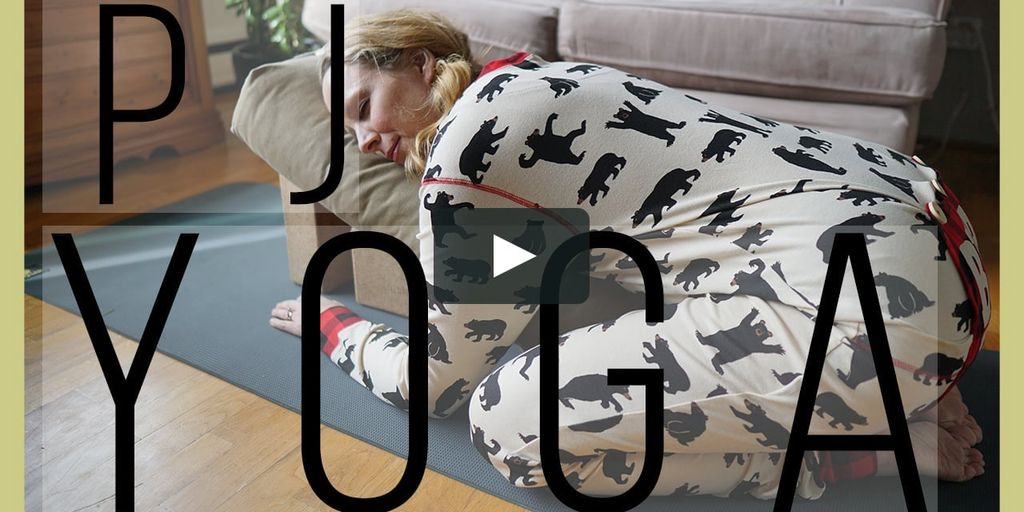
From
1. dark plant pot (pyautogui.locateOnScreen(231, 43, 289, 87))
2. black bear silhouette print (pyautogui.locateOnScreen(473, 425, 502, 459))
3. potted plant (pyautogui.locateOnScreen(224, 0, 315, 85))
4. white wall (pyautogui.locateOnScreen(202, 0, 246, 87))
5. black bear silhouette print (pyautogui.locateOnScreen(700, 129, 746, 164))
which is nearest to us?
black bear silhouette print (pyautogui.locateOnScreen(700, 129, 746, 164))

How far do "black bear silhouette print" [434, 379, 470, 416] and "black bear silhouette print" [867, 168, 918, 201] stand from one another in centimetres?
62

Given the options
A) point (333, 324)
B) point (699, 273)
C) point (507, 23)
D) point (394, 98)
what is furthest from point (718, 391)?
point (507, 23)

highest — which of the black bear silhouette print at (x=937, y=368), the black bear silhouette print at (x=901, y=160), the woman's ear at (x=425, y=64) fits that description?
the woman's ear at (x=425, y=64)

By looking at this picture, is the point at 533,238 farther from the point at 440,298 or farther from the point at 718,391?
the point at 718,391

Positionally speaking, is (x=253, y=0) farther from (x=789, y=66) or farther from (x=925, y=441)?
(x=925, y=441)

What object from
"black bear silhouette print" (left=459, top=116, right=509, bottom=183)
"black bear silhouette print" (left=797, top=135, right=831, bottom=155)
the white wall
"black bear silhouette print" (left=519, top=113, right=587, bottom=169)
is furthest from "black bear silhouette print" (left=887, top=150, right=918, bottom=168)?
the white wall

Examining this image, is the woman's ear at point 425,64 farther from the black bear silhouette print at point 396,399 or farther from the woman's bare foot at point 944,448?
the woman's bare foot at point 944,448

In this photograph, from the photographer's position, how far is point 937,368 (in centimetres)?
108

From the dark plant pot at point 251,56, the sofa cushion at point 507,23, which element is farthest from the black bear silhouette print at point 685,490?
the dark plant pot at point 251,56

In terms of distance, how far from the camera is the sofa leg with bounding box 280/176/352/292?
1761mm

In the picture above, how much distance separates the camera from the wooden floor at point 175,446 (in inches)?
49.8

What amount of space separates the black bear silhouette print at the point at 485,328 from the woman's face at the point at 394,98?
12.9 inches

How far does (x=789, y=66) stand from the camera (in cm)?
184

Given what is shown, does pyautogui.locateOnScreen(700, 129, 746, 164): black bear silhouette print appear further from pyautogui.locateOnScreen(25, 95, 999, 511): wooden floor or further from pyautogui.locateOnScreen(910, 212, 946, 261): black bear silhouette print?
pyautogui.locateOnScreen(25, 95, 999, 511): wooden floor
